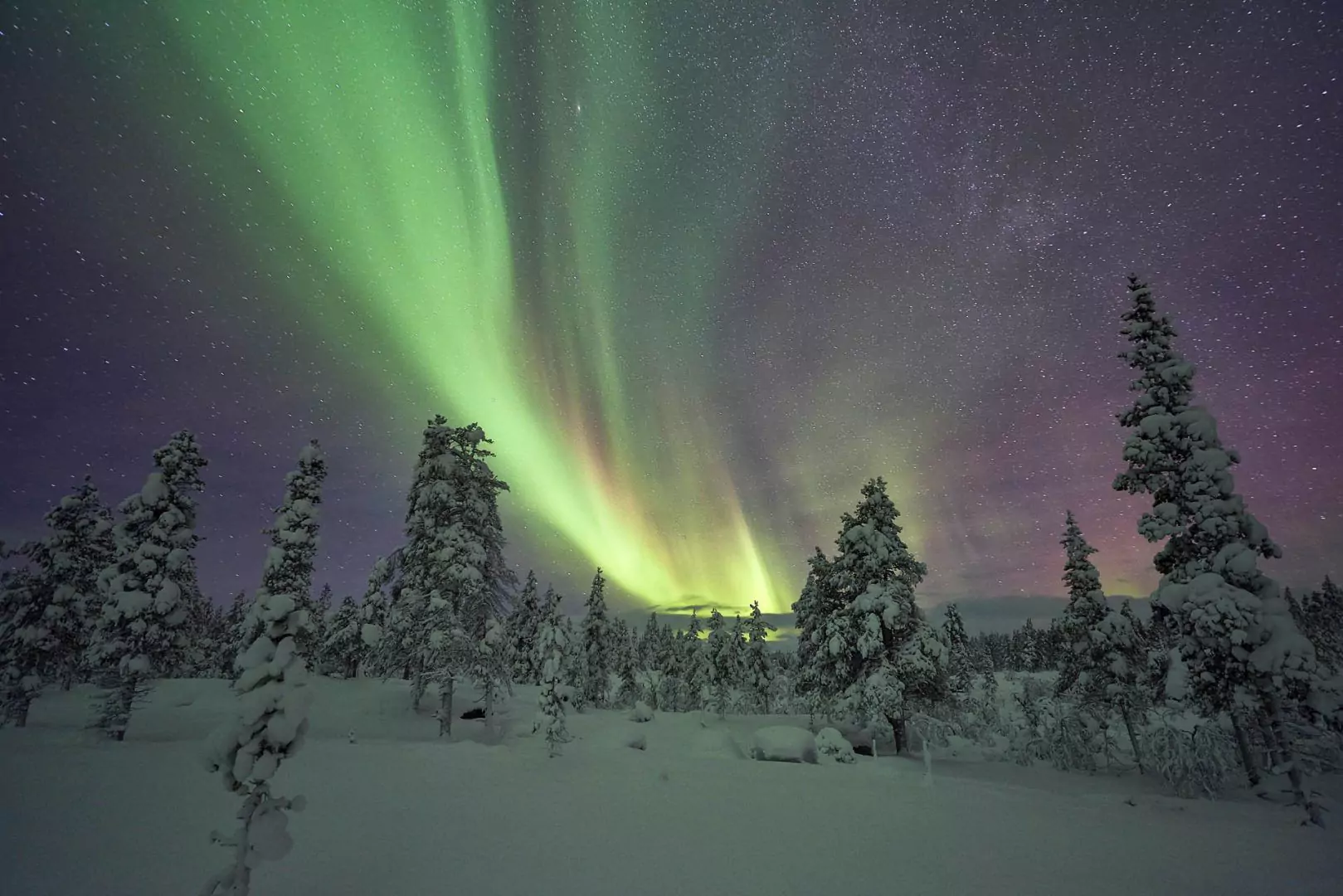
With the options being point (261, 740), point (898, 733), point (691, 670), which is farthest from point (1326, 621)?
point (261, 740)

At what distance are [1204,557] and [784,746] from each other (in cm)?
1520

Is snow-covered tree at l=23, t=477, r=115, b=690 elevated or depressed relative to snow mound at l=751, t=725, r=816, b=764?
elevated

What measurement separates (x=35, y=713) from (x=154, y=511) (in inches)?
983

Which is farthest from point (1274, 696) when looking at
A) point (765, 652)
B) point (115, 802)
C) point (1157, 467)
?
point (765, 652)

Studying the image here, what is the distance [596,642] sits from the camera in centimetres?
5262

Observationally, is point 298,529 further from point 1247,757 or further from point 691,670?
point 691,670

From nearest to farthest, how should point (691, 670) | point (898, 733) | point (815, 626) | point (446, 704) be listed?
point (446, 704)
point (898, 733)
point (815, 626)
point (691, 670)

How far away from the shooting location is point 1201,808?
15875mm

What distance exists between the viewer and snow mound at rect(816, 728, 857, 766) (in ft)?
70.1

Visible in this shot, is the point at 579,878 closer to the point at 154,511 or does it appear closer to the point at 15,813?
the point at 15,813

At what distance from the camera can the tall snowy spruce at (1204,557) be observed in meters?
14.5

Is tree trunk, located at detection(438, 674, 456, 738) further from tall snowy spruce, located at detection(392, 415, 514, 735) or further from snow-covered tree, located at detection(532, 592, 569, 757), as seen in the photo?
snow-covered tree, located at detection(532, 592, 569, 757)

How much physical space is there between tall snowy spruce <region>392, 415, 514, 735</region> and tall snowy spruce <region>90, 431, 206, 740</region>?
8.83m

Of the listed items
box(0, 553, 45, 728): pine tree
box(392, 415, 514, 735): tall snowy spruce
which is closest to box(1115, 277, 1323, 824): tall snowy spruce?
box(392, 415, 514, 735): tall snowy spruce
